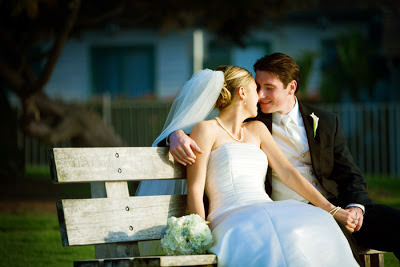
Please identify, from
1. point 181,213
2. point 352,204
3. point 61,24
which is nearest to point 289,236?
point 181,213

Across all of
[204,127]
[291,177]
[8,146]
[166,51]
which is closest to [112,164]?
[204,127]

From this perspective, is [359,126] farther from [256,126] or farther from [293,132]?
[256,126]

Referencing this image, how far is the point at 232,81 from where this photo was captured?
432 centimetres

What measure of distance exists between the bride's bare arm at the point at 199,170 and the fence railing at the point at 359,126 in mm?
10067

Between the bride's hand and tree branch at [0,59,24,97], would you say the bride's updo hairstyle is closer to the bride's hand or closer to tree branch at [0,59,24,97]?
the bride's hand

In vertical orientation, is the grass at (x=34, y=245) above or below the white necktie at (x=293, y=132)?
below

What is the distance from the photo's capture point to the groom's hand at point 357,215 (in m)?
4.35

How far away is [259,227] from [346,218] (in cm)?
92

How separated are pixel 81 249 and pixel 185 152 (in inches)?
125

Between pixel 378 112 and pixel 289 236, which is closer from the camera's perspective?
pixel 289 236

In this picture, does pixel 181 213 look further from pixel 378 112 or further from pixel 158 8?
pixel 378 112

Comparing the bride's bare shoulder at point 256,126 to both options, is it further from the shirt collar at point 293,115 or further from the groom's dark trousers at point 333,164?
the shirt collar at point 293,115

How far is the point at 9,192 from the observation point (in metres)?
11.6

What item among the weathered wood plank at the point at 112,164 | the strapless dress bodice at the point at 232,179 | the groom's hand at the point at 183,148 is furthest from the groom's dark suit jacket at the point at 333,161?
the weathered wood plank at the point at 112,164
